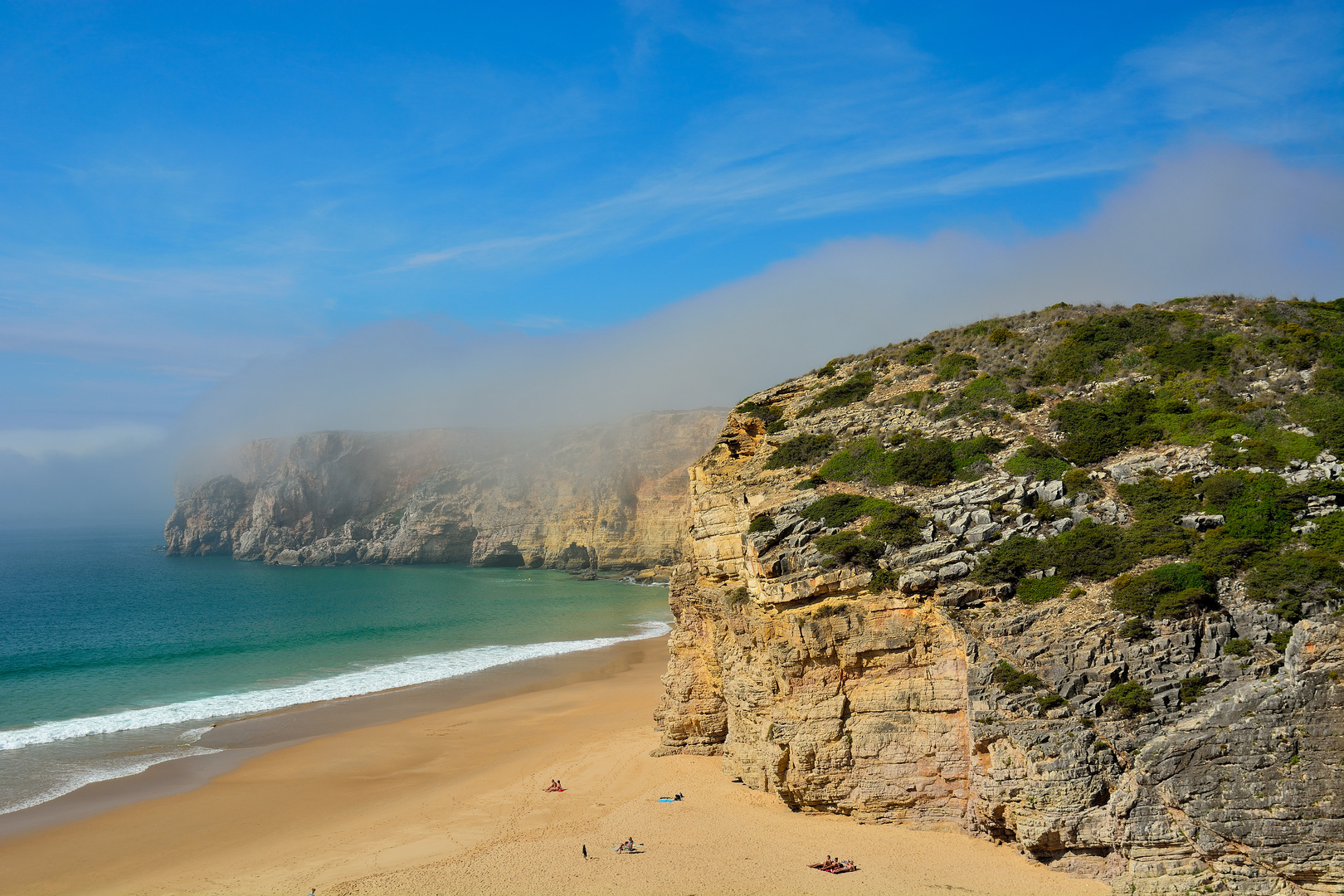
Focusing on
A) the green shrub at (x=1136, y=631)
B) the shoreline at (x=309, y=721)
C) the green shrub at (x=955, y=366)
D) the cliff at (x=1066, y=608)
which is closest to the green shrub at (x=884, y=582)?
the cliff at (x=1066, y=608)

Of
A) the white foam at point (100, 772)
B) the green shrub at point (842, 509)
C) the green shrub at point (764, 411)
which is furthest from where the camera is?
the green shrub at point (764, 411)

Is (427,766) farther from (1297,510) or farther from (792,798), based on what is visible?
(1297,510)

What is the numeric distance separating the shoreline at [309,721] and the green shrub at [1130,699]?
24354 millimetres

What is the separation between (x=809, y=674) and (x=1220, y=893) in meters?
7.37

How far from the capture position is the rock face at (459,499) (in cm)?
8150

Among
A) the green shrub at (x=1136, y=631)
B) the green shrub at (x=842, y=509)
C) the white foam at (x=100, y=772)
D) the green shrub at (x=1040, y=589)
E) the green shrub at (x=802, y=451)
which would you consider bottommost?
the white foam at (x=100, y=772)

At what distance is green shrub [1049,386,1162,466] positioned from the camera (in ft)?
58.4

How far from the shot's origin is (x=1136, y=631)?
13.1m

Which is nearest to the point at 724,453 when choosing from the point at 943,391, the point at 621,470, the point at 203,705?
the point at 943,391

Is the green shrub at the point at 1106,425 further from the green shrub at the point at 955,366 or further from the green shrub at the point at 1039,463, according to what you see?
the green shrub at the point at 955,366

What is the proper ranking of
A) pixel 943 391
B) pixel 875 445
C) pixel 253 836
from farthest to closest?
pixel 943 391 → pixel 875 445 → pixel 253 836

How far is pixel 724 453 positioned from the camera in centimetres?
2291

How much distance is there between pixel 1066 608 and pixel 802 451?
8.75 m

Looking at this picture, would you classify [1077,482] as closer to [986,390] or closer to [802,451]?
[986,390]
